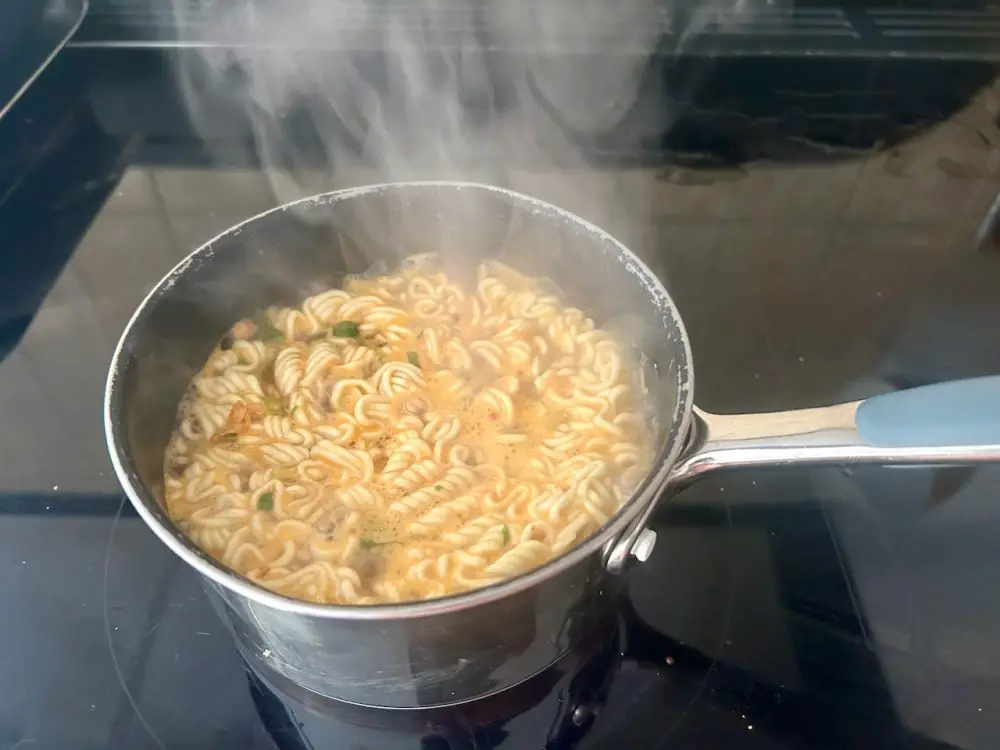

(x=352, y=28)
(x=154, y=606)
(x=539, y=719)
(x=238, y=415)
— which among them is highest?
(x=352, y=28)

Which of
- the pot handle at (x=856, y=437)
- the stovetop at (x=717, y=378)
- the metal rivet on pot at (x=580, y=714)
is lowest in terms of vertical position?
the metal rivet on pot at (x=580, y=714)

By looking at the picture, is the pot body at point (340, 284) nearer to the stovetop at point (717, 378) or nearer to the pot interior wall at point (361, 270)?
the pot interior wall at point (361, 270)

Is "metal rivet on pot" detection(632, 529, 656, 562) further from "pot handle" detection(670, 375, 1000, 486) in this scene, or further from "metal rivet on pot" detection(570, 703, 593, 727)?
"metal rivet on pot" detection(570, 703, 593, 727)

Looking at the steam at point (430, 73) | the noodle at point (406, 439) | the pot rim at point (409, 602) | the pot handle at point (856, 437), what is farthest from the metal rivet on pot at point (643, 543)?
the steam at point (430, 73)

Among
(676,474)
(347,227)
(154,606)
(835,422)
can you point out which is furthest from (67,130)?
(835,422)

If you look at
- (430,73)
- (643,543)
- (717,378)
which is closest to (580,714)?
(643,543)

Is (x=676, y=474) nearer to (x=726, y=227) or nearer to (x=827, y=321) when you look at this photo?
(x=827, y=321)
